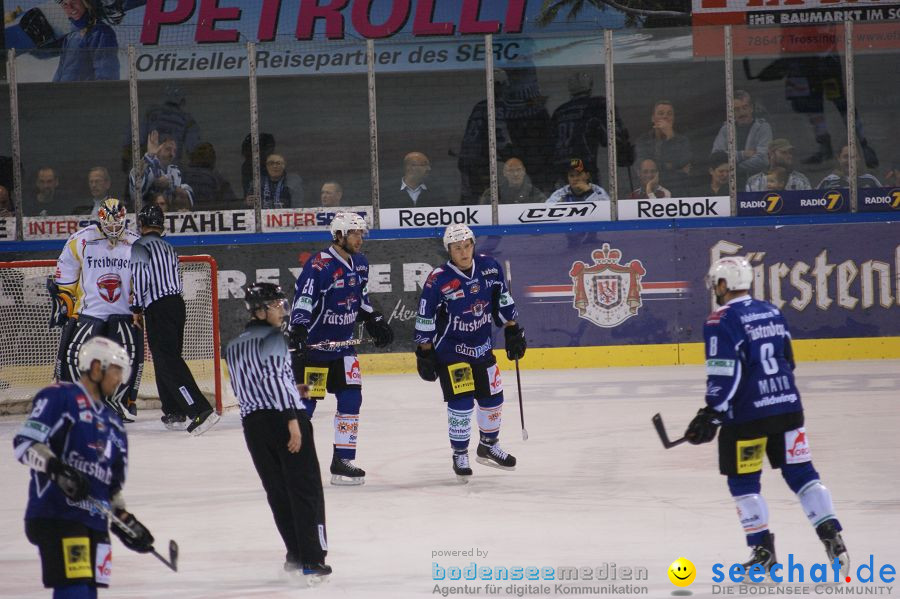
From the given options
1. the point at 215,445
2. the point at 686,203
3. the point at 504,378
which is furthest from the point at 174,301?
the point at 686,203

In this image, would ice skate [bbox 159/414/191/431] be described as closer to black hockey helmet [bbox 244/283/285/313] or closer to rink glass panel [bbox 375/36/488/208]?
rink glass panel [bbox 375/36/488/208]

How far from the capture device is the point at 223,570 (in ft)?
18.2

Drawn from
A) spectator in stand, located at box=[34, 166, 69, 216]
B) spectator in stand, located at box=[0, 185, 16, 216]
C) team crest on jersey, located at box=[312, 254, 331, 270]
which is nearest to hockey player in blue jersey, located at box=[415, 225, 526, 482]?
team crest on jersey, located at box=[312, 254, 331, 270]

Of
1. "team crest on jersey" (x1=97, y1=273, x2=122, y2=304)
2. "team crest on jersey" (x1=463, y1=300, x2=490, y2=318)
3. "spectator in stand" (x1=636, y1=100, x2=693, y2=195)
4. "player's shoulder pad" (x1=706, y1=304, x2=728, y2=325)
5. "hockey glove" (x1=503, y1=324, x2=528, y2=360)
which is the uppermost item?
"spectator in stand" (x1=636, y1=100, x2=693, y2=195)

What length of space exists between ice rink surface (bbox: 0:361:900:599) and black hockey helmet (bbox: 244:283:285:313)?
1.18 meters

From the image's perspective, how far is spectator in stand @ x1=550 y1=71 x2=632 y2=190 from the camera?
13.5m

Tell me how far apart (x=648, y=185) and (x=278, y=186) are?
13.2 ft

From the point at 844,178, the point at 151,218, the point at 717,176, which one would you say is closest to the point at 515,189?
the point at 717,176

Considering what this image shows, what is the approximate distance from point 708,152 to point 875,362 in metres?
2.81

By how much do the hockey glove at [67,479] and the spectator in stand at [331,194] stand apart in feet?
32.2

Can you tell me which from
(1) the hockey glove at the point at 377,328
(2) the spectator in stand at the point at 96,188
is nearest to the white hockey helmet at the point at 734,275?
(1) the hockey glove at the point at 377,328

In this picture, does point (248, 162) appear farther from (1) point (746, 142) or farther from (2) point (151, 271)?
(1) point (746, 142)

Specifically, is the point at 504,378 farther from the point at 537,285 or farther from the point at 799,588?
the point at 799,588

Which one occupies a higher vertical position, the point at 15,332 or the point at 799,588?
the point at 15,332
